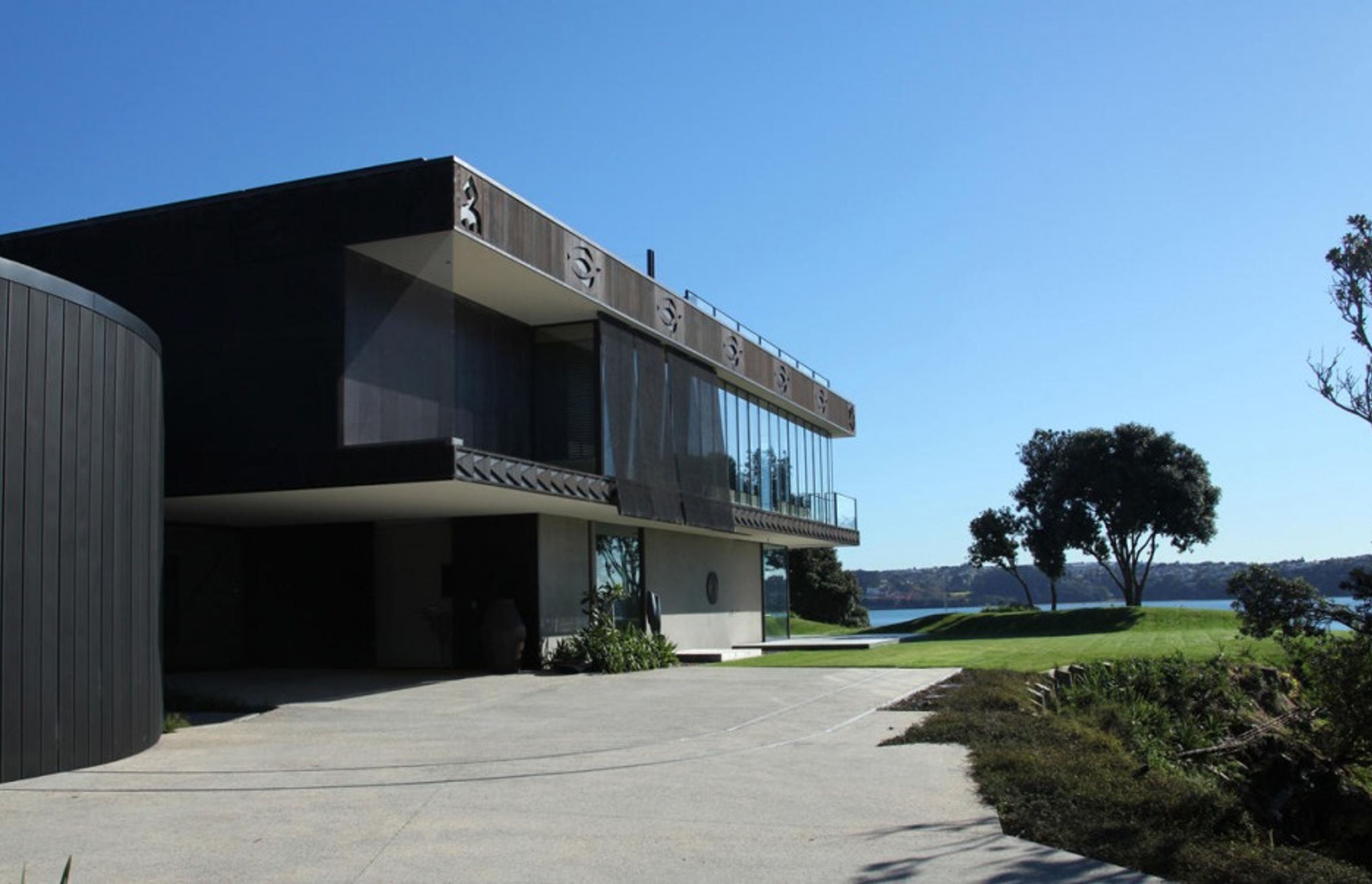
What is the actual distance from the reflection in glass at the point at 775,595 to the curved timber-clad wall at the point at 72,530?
26.0 m

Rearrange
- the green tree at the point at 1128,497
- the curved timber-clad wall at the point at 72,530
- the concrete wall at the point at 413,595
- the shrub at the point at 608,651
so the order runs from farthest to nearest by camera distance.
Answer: the green tree at the point at 1128,497
the concrete wall at the point at 413,595
the shrub at the point at 608,651
the curved timber-clad wall at the point at 72,530

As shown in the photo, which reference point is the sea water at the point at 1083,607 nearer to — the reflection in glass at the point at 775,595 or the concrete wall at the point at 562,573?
the concrete wall at the point at 562,573

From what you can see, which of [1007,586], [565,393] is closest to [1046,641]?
[565,393]

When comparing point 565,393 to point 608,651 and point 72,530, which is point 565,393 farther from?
point 72,530

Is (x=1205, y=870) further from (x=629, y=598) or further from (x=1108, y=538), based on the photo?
(x=1108, y=538)

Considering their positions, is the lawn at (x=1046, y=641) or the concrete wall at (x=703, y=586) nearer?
the lawn at (x=1046, y=641)

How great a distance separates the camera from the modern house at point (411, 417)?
17.0 m

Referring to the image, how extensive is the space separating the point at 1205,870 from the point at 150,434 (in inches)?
380

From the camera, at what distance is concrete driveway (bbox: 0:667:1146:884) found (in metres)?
6.55

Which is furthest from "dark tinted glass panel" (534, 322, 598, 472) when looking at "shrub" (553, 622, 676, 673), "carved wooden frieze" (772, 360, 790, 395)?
"carved wooden frieze" (772, 360, 790, 395)

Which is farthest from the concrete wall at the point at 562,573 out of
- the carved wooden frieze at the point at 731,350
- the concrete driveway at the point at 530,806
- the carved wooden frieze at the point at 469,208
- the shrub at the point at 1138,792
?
the shrub at the point at 1138,792

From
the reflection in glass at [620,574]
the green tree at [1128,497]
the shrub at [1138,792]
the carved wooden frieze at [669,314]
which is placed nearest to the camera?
the shrub at [1138,792]

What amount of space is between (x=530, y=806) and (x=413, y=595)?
14.4 meters

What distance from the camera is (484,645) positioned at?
20.7 metres
